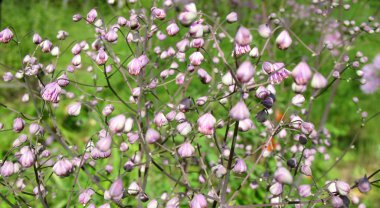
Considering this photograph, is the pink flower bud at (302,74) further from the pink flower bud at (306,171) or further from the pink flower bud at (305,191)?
the pink flower bud at (305,191)

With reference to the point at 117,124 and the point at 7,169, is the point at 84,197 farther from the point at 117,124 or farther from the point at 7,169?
the point at 117,124

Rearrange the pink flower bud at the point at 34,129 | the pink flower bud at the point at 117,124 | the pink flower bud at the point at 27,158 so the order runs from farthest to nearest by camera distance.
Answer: the pink flower bud at the point at 34,129
the pink flower bud at the point at 27,158
the pink flower bud at the point at 117,124

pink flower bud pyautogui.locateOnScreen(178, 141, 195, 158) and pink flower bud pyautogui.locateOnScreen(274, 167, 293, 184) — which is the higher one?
pink flower bud pyautogui.locateOnScreen(274, 167, 293, 184)

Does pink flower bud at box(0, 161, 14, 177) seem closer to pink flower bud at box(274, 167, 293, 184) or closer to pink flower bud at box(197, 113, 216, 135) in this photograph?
pink flower bud at box(197, 113, 216, 135)

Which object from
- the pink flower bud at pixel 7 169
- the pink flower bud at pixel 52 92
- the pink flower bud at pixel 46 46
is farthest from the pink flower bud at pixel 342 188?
the pink flower bud at pixel 46 46

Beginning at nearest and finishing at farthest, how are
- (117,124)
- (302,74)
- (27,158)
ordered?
(302,74) < (117,124) < (27,158)

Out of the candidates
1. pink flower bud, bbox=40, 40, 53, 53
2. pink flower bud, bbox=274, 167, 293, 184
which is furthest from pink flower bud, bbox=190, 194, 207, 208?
pink flower bud, bbox=40, 40, 53, 53

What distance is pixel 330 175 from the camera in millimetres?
3814

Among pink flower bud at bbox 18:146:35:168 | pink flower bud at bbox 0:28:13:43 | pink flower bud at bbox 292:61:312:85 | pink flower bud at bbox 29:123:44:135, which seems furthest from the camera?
pink flower bud at bbox 0:28:13:43

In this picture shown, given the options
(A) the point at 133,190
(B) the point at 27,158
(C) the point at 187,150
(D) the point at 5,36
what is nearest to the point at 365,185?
(C) the point at 187,150

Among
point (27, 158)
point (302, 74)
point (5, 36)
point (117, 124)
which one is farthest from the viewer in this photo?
point (5, 36)

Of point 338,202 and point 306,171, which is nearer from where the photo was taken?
point 338,202

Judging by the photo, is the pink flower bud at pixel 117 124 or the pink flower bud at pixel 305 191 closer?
the pink flower bud at pixel 117 124

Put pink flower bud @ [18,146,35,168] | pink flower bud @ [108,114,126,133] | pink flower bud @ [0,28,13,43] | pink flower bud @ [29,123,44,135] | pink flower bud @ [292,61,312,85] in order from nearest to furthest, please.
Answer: pink flower bud @ [292,61,312,85] → pink flower bud @ [108,114,126,133] → pink flower bud @ [18,146,35,168] → pink flower bud @ [29,123,44,135] → pink flower bud @ [0,28,13,43]
